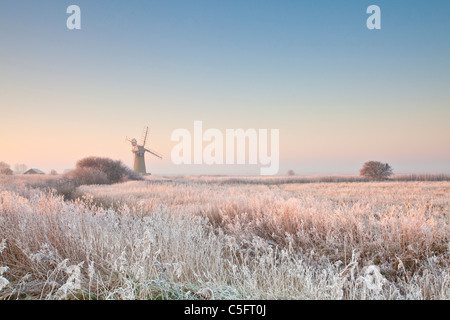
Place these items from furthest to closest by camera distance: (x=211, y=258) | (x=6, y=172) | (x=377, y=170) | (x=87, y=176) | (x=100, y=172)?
(x=377, y=170), (x=100, y=172), (x=87, y=176), (x=6, y=172), (x=211, y=258)

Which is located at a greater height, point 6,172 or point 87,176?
point 6,172

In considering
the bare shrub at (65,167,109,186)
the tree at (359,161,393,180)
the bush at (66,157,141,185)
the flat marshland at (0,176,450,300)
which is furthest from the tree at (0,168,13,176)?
the tree at (359,161,393,180)

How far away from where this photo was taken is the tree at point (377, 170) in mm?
28297

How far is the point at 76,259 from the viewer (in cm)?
373

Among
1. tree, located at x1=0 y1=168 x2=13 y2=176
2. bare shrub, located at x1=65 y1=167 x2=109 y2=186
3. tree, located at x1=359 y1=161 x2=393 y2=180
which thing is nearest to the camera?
tree, located at x1=0 y1=168 x2=13 y2=176

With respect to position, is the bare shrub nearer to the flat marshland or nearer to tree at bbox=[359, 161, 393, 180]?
the flat marshland

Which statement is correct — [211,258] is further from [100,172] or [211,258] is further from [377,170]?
[377,170]

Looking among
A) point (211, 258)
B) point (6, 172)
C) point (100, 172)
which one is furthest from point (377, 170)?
point (6, 172)

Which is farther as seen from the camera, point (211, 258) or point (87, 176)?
point (87, 176)

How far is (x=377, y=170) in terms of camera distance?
93.9 feet

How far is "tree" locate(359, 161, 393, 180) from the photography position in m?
28.3
